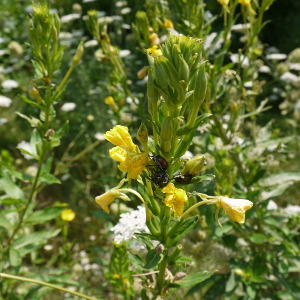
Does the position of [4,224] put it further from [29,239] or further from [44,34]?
[44,34]

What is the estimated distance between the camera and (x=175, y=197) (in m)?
0.89

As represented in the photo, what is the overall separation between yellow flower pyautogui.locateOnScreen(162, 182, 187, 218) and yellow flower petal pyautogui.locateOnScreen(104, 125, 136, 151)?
0.43 ft

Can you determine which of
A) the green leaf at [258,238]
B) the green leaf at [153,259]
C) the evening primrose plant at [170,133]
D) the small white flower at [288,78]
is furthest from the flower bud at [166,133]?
the small white flower at [288,78]

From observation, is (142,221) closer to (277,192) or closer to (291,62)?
(277,192)

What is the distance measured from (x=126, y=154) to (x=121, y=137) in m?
0.05

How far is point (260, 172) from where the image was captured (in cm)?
184

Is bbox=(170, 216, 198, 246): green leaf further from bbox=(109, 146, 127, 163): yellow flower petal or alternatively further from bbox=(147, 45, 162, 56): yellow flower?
bbox=(147, 45, 162, 56): yellow flower

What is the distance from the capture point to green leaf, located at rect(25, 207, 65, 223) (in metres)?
1.86

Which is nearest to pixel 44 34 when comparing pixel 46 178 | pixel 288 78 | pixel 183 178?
pixel 46 178

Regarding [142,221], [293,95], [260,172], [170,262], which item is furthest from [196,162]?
[293,95]

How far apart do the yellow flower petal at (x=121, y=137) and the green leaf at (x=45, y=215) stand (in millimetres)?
1080

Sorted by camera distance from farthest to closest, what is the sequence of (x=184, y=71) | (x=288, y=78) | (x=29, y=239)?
(x=288, y=78)
(x=29, y=239)
(x=184, y=71)

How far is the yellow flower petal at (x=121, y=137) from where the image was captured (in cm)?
92

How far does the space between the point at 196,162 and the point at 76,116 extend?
3.17 meters
